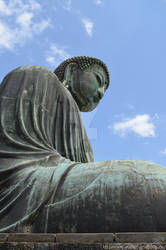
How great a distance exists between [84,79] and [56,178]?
300 centimetres

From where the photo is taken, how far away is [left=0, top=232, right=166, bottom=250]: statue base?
7.13 ft

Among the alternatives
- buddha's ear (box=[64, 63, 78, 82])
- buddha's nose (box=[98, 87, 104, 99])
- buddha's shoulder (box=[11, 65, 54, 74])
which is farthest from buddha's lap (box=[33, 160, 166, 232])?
buddha's ear (box=[64, 63, 78, 82])

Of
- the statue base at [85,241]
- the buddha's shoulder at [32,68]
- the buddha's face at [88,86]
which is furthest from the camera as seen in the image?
the buddha's face at [88,86]

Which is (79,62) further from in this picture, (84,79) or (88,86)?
(88,86)

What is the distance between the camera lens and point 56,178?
3.21 meters

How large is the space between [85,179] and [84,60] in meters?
3.40

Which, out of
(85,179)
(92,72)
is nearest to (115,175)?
(85,179)

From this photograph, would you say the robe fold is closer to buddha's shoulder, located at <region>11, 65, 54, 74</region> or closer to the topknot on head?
buddha's shoulder, located at <region>11, 65, 54, 74</region>

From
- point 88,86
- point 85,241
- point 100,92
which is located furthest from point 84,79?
point 85,241

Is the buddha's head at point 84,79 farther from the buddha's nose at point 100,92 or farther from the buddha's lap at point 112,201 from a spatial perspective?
the buddha's lap at point 112,201

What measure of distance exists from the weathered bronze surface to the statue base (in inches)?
15.1

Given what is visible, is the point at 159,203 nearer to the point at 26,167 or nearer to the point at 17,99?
the point at 26,167

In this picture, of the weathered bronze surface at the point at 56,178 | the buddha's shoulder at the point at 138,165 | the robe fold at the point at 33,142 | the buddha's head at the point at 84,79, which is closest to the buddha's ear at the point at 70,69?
the buddha's head at the point at 84,79

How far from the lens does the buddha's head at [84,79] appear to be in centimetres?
587
